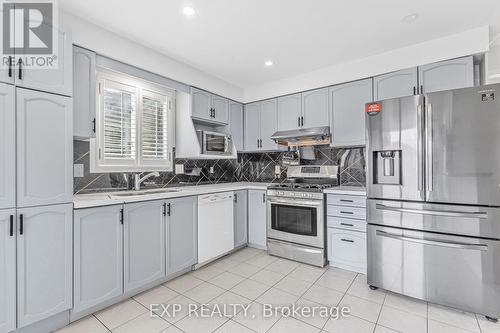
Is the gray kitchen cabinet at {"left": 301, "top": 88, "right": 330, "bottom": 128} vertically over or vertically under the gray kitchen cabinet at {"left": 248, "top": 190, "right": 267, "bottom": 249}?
over

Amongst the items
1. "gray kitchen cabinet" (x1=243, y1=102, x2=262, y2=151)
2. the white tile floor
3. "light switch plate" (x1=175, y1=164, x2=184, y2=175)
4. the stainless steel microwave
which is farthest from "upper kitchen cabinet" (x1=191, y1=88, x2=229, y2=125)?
the white tile floor

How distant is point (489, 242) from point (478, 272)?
0.25 meters

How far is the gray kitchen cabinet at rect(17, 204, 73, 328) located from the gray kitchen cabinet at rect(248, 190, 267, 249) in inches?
85.9

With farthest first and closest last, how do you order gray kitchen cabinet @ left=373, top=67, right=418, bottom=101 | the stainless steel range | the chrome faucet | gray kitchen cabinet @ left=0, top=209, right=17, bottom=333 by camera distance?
the stainless steel range → the chrome faucet → gray kitchen cabinet @ left=373, top=67, right=418, bottom=101 → gray kitchen cabinet @ left=0, top=209, right=17, bottom=333

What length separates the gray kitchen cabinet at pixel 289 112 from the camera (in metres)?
3.42

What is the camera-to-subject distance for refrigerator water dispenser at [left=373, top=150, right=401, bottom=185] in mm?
2172

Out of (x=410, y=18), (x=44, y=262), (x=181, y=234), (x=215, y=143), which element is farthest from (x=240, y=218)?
(x=410, y=18)

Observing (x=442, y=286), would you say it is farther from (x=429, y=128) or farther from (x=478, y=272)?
(x=429, y=128)

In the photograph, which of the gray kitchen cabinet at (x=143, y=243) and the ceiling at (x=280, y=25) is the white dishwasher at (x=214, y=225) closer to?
the gray kitchen cabinet at (x=143, y=243)

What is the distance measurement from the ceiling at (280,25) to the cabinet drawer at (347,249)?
6.83 feet

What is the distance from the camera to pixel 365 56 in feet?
9.33

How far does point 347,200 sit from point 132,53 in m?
2.80

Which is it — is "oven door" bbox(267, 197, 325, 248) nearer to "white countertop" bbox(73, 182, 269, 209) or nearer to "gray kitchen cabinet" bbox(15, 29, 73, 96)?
"white countertop" bbox(73, 182, 269, 209)

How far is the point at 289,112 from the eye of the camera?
3508 millimetres
